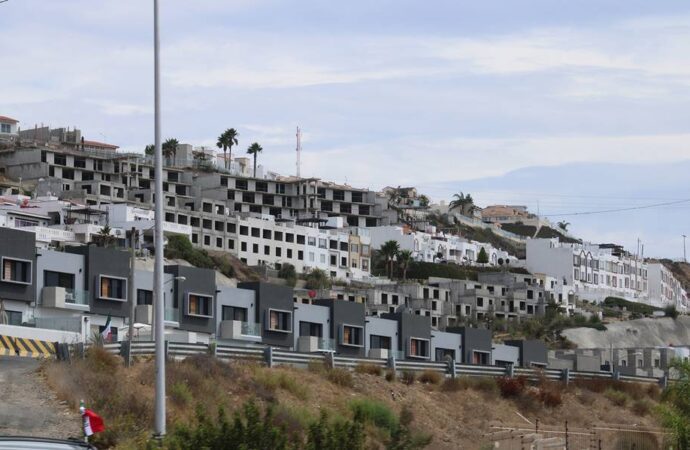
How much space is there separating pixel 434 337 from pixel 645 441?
40868 millimetres

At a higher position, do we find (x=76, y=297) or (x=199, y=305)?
(x=76, y=297)

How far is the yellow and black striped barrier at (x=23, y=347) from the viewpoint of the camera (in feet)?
153

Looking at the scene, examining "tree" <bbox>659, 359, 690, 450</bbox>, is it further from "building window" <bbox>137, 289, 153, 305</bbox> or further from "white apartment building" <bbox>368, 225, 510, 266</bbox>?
"white apartment building" <bbox>368, 225, 510, 266</bbox>

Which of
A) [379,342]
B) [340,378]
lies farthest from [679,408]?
[379,342]

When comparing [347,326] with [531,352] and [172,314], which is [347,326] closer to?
[172,314]

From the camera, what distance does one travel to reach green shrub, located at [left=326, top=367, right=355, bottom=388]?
50.2 meters

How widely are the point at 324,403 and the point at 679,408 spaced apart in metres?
12.1

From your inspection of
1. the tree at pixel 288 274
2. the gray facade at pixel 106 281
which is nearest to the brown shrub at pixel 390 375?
the gray facade at pixel 106 281

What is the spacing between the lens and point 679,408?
162ft

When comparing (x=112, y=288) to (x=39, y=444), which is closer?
(x=39, y=444)

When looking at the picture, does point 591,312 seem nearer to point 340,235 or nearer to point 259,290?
point 340,235

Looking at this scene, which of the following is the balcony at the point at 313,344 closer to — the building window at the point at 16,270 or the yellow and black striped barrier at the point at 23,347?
the building window at the point at 16,270

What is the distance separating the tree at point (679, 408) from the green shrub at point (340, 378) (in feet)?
34.7

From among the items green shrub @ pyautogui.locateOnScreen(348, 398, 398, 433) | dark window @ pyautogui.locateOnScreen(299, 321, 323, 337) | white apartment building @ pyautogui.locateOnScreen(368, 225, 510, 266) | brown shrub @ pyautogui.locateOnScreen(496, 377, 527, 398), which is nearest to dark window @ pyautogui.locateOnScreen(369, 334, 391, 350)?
dark window @ pyautogui.locateOnScreen(299, 321, 323, 337)
